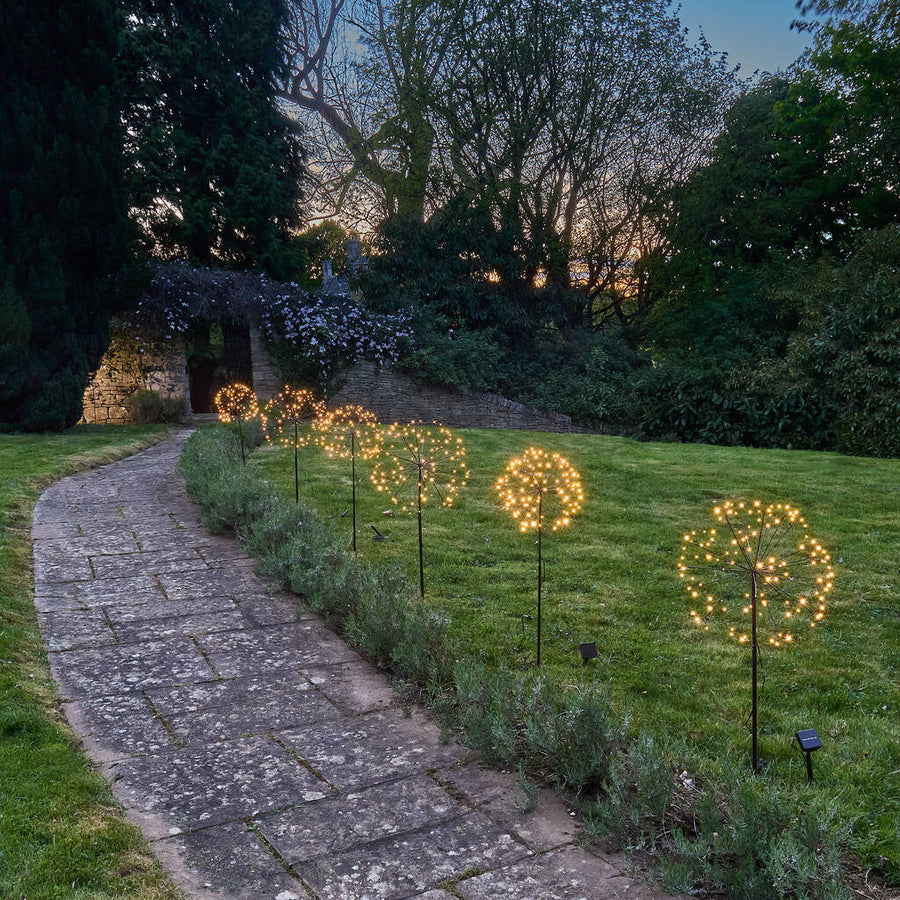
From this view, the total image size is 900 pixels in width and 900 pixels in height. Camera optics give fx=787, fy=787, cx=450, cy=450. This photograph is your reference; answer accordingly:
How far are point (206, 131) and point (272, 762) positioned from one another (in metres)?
16.9

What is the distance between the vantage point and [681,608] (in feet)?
16.4

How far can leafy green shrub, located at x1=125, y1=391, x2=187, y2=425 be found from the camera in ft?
48.5

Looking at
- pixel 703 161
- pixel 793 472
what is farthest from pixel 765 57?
pixel 793 472

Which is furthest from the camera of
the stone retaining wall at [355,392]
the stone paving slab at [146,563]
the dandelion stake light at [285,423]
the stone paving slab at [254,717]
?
the stone retaining wall at [355,392]

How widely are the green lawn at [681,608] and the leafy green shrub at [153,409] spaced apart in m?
6.17

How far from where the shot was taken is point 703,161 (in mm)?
19125

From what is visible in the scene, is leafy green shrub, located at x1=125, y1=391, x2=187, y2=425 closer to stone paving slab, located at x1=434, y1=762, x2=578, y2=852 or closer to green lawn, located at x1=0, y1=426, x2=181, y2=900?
green lawn, located at x1=0, y1=426, x2=181, y2=900

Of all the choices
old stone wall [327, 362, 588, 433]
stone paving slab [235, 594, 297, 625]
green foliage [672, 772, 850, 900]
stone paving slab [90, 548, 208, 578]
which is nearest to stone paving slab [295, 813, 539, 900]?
green foliage [672, 772, 850, 900]

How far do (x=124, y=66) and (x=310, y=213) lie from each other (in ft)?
17.7

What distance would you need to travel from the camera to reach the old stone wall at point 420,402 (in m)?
15.9

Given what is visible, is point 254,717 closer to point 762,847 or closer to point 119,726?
point 119,726

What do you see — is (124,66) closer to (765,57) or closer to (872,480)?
(765,57)

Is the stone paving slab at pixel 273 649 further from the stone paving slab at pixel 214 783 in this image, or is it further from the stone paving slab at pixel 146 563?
the stone paving slab at pixel 146 563

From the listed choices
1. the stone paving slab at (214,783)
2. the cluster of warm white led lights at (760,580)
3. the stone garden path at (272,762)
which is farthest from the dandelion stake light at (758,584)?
the stone paving slab at (214,783)
